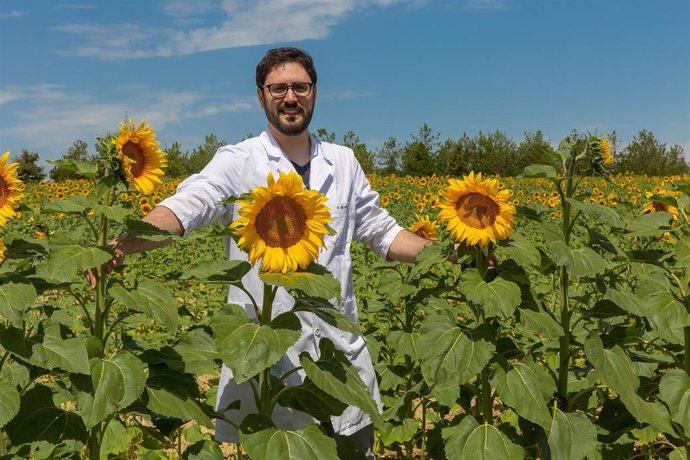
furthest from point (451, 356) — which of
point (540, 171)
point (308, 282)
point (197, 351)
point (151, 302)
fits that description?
point (151, 302)

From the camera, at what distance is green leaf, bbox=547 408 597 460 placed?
263 centimetres

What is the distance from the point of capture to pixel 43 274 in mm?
2301

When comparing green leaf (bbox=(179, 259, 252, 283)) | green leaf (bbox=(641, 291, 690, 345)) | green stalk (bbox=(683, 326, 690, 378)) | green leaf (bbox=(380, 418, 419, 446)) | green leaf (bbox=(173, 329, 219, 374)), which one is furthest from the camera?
green leaf (bbox=(380, 418, 419, 446))

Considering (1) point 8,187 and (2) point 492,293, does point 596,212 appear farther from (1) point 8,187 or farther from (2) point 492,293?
(1) point 8,187

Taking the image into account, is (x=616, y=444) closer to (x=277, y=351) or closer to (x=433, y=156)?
(x=277, y=351)

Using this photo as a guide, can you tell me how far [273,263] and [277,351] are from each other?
0.28 metres

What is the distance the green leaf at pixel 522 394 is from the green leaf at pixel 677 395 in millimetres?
531

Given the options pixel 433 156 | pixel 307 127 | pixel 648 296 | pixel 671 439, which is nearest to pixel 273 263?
pixel 307 127

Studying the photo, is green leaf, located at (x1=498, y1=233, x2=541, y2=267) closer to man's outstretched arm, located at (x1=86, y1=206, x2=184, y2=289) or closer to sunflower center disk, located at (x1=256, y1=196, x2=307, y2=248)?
sunflower center disk, located at (x1=256, y1=196, x2=307, y2=248)

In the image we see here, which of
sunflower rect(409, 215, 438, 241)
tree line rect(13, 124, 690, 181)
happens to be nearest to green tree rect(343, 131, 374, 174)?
tree line rect(13, 124, 690, 181)

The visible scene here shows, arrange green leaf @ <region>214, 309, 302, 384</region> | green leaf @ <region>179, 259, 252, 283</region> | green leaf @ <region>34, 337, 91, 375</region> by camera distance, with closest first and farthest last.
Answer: green leaf @ <region>214, 309, 302, 384</region>, green leaf @ <region>34, 337, 91, 375</region>, green leaf @ <region>179, 259, 252, 283</region>

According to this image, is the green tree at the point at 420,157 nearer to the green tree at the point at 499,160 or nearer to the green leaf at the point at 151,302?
the green tree at the point at 499,160

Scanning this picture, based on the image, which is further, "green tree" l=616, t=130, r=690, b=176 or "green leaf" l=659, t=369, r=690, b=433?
"green tree" l=616, t=130, r=690, b=176

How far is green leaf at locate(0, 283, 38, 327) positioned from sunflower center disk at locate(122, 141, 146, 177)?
0.52m
